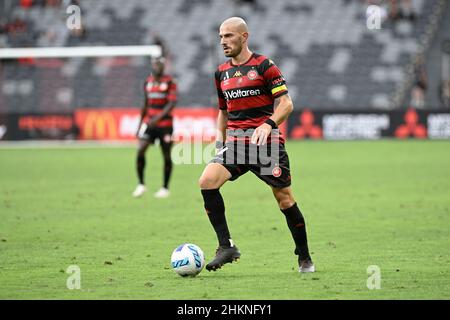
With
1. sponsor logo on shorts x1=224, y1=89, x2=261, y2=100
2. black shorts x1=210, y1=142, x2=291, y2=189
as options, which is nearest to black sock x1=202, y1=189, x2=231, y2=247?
black shorts x1=210, y1=142, x2=291, y2=189

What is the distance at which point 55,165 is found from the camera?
26.3 m

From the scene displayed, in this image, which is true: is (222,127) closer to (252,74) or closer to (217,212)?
(252,74)

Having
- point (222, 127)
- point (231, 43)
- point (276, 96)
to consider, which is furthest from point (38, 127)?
point (276, 96)

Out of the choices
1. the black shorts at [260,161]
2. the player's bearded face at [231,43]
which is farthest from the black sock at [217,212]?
the player's bearded face at [231,43]

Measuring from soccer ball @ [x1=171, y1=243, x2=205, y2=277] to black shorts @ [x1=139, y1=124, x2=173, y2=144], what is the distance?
894 cm

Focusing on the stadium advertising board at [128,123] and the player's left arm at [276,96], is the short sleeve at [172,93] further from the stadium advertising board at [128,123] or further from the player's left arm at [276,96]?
the stadium advertising board at [128,123]

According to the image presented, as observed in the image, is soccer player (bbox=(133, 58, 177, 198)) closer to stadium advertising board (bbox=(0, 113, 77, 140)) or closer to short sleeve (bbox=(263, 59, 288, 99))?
short sleeve (bbox=(263, 59, 288, 99))

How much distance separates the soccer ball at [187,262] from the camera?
9102mm

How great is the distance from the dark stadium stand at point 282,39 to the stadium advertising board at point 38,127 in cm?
223

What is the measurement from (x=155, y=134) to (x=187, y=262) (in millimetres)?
9148

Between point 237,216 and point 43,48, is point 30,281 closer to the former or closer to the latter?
point 237,216

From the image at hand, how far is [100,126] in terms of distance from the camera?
36.0 metres
